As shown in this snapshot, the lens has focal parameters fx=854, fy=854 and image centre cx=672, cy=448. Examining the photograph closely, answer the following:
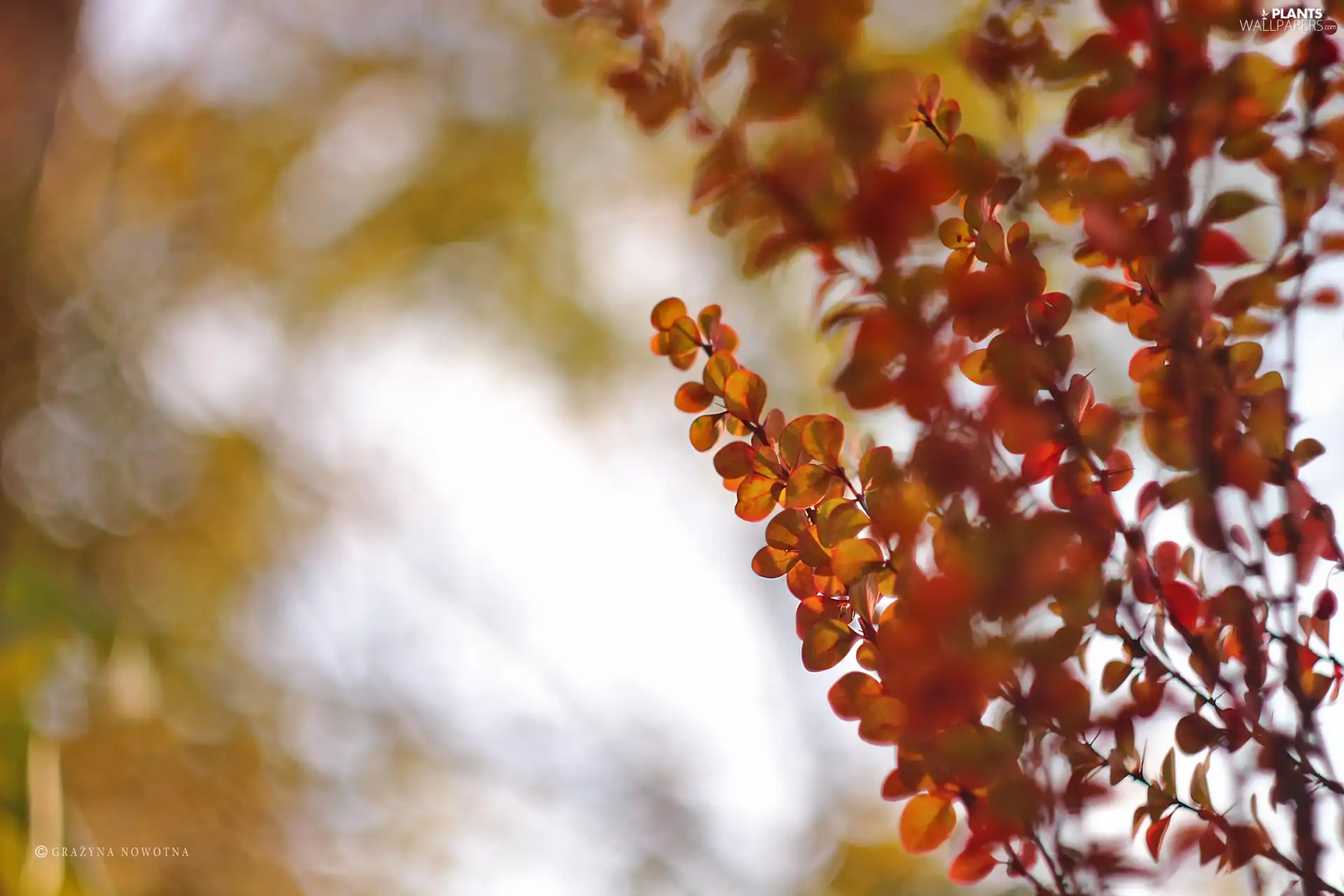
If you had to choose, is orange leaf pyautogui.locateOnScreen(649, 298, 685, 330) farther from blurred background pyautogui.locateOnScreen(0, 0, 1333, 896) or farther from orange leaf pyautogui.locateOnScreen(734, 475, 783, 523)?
blurred background pyautogui.locateOnScreen(0, 0, 1333, 896)

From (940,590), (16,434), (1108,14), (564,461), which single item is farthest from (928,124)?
(16,434)

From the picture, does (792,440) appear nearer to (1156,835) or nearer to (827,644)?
(827,644)

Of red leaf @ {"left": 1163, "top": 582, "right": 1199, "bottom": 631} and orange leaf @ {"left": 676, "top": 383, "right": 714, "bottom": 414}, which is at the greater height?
orange leaf @ {"left": 676, "top": 383, "right": 714, "bottom": 414}

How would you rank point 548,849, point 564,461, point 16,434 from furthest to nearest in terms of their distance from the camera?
1. point 564,461
2. point 548,849
3. point 16,434

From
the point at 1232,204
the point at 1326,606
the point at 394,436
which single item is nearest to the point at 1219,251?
the point at 1232,204

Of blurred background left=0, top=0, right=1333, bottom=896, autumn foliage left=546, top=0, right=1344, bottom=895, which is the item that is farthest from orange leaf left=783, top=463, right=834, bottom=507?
blurred background left=0, top=0, right=1333, bottom=896

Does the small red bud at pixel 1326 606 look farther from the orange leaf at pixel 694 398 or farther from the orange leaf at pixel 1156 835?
the orange leaf at pixel 694 398

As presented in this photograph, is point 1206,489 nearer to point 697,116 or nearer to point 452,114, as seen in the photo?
point 697,116
